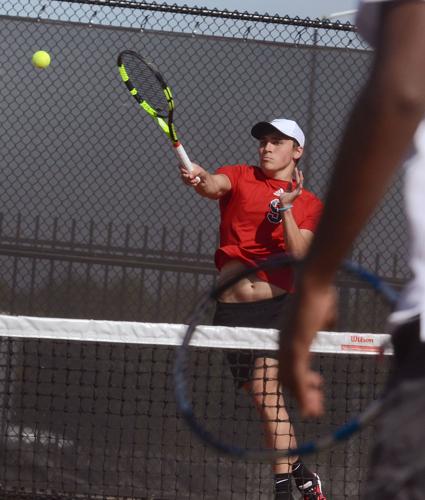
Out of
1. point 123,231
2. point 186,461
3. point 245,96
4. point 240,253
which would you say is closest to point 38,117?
point 123,231

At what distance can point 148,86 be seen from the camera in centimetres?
518

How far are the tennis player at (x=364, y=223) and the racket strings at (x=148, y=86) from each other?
12.4 ft

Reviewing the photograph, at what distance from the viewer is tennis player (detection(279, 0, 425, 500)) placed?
1306 millimetres

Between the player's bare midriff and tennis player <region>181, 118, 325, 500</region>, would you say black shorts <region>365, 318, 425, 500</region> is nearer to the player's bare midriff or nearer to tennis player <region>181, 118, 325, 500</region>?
tennis player <region>181, 118, 325, 500</region>

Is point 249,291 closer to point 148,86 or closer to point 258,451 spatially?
point 148,86

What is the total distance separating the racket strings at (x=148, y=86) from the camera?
5152mm

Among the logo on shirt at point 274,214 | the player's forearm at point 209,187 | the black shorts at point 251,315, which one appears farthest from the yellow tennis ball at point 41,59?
the black shorts at point 251,315

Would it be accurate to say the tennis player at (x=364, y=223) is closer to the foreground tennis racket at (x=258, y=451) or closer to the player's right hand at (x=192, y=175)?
A: the foreground tennis racket at (x=258, y=451)

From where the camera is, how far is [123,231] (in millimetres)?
5734

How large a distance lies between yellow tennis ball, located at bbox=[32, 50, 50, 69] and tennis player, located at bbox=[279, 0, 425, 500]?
451 cm

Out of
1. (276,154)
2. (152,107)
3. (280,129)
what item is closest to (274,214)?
(276,154)

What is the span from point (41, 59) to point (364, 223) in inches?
184

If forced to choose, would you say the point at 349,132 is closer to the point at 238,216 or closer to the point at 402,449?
the point at 402,449

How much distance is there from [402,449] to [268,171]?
3734 millimetres
